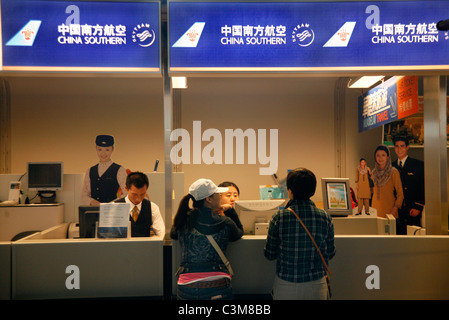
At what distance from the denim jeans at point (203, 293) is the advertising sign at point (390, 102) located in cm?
317

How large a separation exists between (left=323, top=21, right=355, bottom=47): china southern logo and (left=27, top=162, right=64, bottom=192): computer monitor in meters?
3.94

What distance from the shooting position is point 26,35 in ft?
9.77

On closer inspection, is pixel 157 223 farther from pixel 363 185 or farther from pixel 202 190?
pixel 363 185

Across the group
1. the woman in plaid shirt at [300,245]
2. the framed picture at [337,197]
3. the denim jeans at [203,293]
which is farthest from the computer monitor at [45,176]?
the woman in plaid shirt at [300,245]

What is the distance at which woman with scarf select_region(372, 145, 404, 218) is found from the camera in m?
5.37

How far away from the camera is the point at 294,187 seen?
2363 millimetres

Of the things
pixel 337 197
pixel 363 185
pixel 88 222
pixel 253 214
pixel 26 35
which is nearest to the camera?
pixel 26 35

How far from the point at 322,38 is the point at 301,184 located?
1430 mm

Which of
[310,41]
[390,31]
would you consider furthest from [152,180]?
[390,31]

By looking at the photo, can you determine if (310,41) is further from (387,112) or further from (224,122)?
(224,122)

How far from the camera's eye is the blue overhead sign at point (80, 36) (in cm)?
298

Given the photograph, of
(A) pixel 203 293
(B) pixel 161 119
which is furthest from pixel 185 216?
(B) pixel 161 119

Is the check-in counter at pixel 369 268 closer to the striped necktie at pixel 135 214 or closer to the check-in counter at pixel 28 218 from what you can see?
the striped necktie at pixel 135 214
